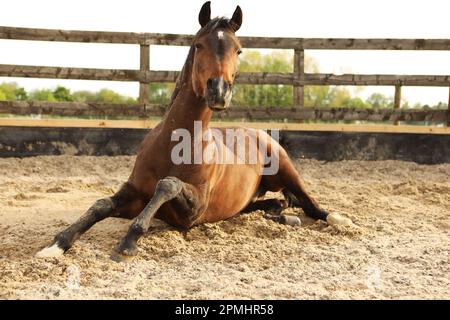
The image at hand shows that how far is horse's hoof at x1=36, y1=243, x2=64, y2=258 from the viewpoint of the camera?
3.06 m

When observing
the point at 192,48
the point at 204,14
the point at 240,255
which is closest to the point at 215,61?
the point at 192,48

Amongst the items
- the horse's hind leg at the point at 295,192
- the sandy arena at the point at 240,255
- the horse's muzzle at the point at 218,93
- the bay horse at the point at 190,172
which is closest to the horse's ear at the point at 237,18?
the bay horse at the point at 190,172

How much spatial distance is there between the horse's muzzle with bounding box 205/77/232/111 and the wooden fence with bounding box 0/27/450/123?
17.5ft

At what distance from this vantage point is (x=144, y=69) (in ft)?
27.9

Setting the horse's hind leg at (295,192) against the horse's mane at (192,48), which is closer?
the horse's mane at (192,48)

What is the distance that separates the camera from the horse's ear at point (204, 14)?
365cm

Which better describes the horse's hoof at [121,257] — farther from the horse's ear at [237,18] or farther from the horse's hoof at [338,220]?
the horse's hoof at [338,220]

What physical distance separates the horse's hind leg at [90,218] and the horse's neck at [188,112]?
0.57m

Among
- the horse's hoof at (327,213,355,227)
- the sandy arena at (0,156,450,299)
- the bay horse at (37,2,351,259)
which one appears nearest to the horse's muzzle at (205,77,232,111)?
the bay horse at (37,2,351,259)

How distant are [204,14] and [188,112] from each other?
71cm

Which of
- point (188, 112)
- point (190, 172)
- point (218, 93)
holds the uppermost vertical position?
point (218, 93)

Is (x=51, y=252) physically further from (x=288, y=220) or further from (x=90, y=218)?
(x=288, y=220)

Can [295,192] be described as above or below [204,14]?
below

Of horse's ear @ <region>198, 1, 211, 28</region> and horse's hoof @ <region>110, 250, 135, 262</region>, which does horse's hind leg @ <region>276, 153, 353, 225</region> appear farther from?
horse's hoof @ <region>110, 250, 135, 262</region>
